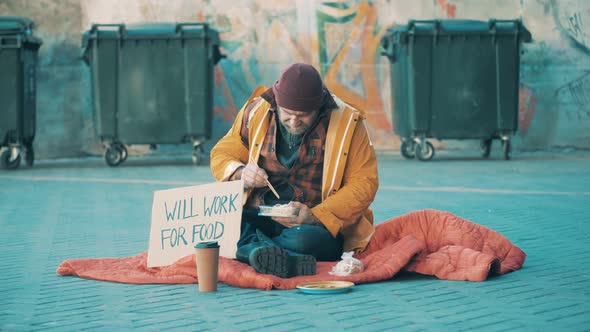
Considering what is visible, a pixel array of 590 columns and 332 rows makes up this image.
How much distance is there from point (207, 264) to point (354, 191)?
2.94 feet

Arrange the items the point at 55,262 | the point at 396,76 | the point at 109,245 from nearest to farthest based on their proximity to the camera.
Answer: the point at 55,262 < the point at 109,245 < the point at 396,76

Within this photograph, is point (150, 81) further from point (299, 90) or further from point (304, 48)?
point (299, 90)

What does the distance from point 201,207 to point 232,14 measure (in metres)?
10.6

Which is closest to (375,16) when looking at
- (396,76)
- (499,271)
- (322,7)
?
(322,7)

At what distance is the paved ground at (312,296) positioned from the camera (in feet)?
12.7

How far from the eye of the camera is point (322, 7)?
1538cm

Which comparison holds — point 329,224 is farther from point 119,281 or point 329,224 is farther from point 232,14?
point 232,14

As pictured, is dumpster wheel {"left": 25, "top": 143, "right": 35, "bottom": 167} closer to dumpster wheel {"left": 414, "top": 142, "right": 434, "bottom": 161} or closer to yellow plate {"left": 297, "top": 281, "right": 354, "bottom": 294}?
dumpster wheel {"left": 414, "top": 142, "right": 434, "bottom": 161}

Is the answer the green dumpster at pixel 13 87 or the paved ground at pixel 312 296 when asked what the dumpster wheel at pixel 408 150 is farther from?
the green dumpster at pixel 13 87

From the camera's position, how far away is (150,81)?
510 inches

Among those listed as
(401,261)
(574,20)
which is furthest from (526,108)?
(401,261)

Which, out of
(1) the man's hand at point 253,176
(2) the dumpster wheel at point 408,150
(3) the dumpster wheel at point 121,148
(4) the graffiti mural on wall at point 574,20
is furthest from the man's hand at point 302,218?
(4) the graffiti mural on wall at point 574,20

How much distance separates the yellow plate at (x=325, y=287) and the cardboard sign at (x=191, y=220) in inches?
22.4

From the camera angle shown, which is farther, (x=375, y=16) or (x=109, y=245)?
(x=375, y=16)
